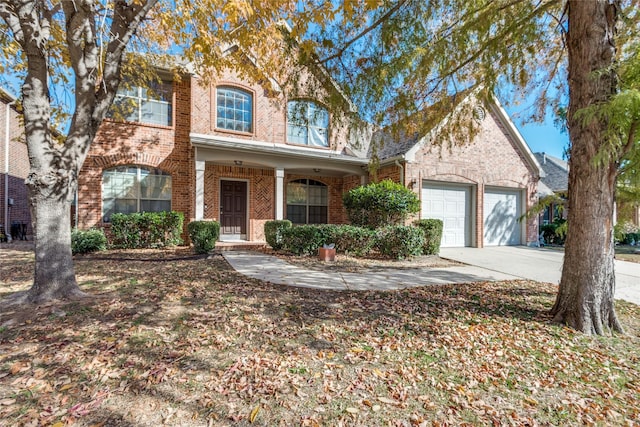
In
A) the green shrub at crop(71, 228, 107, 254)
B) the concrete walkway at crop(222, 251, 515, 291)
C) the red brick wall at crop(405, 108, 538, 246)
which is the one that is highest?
the red brick wall at crop(405, 108, 538, 246)

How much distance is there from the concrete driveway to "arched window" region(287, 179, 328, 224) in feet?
17.3

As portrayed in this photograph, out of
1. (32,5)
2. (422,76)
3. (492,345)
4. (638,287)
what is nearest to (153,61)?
(32,5)

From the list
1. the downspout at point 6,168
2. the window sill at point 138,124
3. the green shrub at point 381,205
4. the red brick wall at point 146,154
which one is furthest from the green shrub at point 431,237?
the downspout at point 6,168

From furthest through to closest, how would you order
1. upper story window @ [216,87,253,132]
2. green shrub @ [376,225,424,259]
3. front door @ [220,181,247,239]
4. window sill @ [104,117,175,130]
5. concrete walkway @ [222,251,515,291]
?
front door @ [220,181,247,239]
upper story window @ [216,87,253,132]
window sill @ [104,117,175,130]
green shrub @ [376,225,424,259]
concrete walkway @ [222,251,515,291]

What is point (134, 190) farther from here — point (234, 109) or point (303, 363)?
point (303, 363)

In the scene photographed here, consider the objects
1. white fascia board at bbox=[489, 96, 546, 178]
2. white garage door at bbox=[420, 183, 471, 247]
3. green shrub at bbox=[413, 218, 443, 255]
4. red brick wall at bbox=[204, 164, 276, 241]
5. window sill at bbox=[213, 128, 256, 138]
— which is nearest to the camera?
green shrub at bbox=[413, 218, 443, 255]

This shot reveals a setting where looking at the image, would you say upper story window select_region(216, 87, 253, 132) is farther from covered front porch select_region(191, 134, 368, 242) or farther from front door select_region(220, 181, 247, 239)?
front door select_region(220, 181, 247, 239)

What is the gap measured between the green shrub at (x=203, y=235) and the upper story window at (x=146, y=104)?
13.6ft

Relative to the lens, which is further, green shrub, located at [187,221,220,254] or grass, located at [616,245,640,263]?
grass, located at [616,245,640,263]

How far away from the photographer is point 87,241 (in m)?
8.26

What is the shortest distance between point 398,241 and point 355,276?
2.61 m

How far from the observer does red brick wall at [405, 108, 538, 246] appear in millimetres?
10773

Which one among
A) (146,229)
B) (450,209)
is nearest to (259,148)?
(146,229)

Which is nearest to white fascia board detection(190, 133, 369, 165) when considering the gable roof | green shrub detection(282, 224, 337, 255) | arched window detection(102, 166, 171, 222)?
the gable roof
